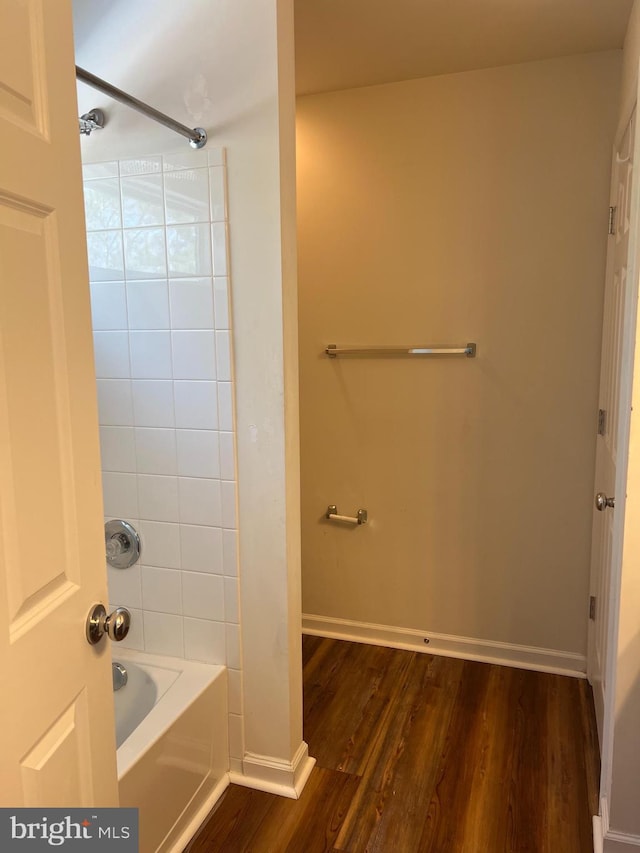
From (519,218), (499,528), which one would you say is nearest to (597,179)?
(519,218)

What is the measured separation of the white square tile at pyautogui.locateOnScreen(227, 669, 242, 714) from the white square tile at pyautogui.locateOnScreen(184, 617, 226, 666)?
1.9 inches

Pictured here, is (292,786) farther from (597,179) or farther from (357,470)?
(597,179)

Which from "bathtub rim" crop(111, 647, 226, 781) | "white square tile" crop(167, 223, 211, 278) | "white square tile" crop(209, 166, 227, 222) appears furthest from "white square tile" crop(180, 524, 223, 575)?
"white square tile" crop(209, 166, 227, 222)

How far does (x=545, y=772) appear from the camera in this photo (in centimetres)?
201

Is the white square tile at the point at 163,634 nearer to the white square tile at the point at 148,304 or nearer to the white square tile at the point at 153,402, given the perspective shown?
the white square tile at the point at 153,402

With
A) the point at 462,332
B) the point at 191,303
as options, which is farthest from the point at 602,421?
the point at 191,303

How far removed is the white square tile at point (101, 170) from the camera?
1863 mm

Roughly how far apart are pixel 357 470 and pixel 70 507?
1881 mm

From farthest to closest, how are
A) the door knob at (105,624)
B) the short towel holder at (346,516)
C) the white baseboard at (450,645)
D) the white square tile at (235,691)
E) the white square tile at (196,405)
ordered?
→ 1. the short towel holder at (346,516)
2. the white baseboard at (450,645)
3. the white square tile at (235,691)
4. the white square tile at (196,405)
5. the door knob at (105,624)

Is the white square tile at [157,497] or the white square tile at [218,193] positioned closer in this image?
the white square tile at [218,193]

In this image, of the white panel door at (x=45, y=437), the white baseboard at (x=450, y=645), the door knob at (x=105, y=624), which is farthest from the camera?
the white baseboard at (x=450, y=645)

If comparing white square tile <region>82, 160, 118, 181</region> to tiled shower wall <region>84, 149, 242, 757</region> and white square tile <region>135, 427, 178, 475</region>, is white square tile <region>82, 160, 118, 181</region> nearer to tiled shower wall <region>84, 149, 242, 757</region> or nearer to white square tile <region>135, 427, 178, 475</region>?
tiled shower wall <region>84, 149, 242, 757</region>

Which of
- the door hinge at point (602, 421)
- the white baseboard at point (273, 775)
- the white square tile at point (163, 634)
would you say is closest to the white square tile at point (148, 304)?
the white square tile at point (163, 634)

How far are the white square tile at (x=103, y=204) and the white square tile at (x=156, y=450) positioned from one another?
63 cm
